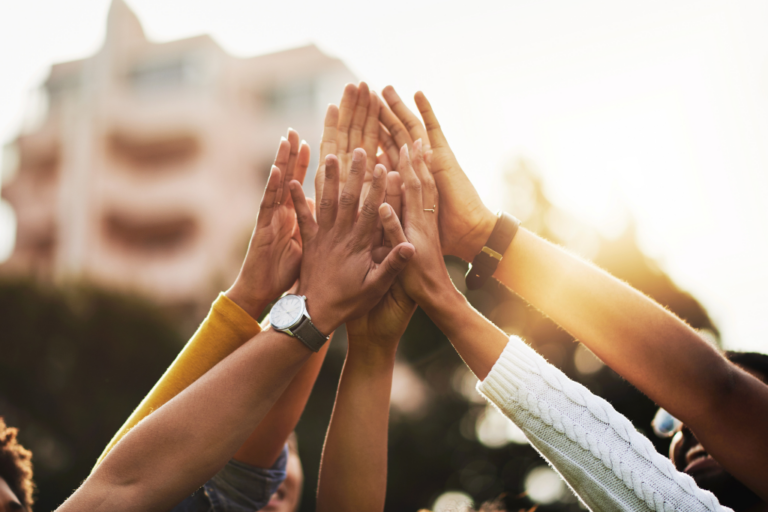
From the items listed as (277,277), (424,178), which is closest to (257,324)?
(277,277)

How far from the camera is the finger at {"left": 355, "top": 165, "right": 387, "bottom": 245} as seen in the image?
1.76m

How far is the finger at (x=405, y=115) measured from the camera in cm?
234

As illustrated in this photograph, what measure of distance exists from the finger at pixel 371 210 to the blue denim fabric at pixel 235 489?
4.11 feet

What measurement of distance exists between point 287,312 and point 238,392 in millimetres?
318

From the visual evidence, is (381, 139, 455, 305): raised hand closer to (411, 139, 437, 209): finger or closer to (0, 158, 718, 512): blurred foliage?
(411, 139, 437, 209): finger

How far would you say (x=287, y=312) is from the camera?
1604 millimetres

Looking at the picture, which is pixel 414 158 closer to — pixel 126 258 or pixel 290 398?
pixel 290 398

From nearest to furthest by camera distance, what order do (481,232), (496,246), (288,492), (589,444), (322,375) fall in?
1. (589,444)
2. (496,246)
3. (481,232)
4. (288,492)
5. (322,375)

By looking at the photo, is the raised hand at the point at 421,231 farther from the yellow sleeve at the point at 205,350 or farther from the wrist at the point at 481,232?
the yellow sleeve at the point at 205,350

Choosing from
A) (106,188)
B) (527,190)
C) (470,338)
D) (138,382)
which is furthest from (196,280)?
(470,338)

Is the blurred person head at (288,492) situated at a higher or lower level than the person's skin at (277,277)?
lower

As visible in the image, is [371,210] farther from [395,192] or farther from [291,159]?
[291,159]

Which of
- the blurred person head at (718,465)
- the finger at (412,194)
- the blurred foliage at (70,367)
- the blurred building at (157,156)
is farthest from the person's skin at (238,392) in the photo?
the blurred building at (157,156)

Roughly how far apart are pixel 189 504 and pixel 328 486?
64cm
